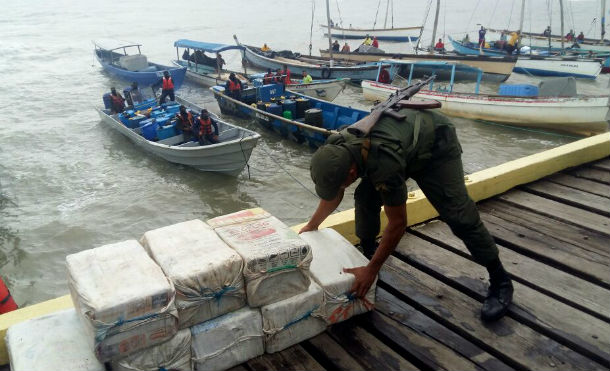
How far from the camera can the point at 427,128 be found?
8.53 ft

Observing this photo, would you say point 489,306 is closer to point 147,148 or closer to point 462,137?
point 147,148

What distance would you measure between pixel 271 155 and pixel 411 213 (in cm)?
1049

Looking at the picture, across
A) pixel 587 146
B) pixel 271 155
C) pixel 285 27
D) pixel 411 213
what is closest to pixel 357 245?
pixel 411 213

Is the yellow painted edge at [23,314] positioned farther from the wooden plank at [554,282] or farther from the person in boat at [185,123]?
the person in boat at [185,123]

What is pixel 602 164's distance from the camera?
17.7 ft

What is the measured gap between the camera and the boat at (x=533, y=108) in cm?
1495

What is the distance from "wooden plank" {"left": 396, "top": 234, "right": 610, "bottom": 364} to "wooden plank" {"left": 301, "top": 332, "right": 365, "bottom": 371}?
1.10 metres

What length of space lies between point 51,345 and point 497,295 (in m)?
2.70

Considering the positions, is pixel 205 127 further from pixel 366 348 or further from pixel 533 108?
pixel 533 108

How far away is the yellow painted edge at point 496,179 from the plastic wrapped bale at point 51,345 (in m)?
0.38

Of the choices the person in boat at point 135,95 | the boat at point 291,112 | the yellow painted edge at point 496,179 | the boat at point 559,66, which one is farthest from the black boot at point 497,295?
the boat at point 559,66

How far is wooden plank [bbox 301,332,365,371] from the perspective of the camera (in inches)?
99.7

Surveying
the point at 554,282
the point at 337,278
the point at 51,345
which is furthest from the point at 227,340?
the point at 554,282

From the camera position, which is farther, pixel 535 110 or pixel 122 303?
pixel 535 110
